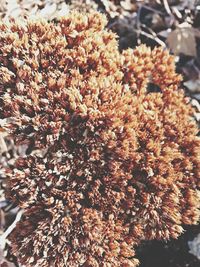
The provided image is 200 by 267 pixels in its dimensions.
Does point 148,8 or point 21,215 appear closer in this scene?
point 21,215

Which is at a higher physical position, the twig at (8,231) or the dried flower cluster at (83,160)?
the dried flower cluster at (83,160)

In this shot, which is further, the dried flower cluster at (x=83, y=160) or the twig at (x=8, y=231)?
the twig at (x=8, y=231)

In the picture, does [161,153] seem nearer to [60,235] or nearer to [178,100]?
[178,100]

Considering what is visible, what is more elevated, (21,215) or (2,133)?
(2,133)

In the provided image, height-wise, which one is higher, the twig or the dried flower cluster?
the dried flower cluster

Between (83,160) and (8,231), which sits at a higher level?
(83,160)

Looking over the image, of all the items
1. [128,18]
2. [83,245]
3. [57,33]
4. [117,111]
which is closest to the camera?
[83,245]

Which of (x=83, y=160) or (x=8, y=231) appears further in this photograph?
(x=8, y=231)

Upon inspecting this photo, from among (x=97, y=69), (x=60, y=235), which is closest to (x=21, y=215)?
(x=60, y=235)
